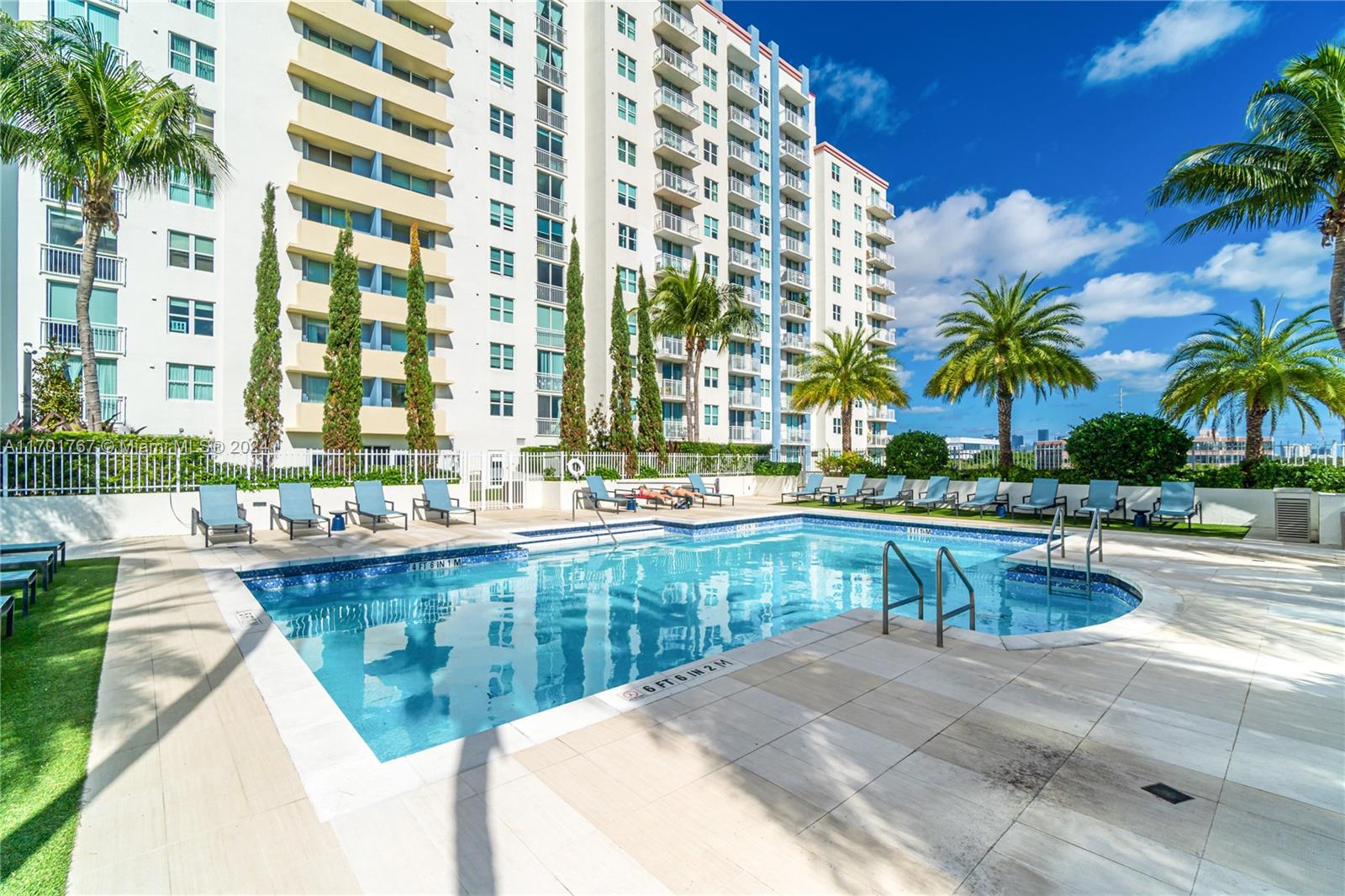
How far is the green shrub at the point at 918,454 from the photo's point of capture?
20.9m

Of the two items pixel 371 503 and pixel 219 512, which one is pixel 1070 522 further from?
pixel 219 512

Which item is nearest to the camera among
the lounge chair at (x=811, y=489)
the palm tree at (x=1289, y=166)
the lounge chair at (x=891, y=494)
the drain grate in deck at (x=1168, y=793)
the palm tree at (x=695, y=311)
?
the drain grate in deck at (x=1168, y=793)

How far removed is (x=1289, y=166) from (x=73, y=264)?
32.1 m

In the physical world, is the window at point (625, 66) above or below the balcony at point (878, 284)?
above

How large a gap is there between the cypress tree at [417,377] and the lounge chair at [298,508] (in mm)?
8962

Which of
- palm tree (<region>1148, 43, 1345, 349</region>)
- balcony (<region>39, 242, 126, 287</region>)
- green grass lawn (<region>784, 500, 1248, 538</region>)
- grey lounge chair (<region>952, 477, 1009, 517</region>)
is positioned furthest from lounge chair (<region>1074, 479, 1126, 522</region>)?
balcony (<region>39, 242, 126, 287</region>)

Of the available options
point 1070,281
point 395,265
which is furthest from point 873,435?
point 395,265

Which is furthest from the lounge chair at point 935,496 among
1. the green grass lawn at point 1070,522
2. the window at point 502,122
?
the window at point 502,122

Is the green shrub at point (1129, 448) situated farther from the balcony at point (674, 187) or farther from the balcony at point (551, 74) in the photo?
the balcony at point (551, 74)

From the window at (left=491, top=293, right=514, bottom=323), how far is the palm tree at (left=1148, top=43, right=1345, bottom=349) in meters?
23.8

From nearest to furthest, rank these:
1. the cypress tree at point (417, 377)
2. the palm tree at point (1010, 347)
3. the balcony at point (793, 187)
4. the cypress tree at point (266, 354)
→ the palm tree at point (1010, 347) → the cypress tree at point (266, 354) → the cypress tree at point (417, 377) → the balcony at point (793, 187)

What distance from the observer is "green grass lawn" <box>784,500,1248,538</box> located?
13359 mm

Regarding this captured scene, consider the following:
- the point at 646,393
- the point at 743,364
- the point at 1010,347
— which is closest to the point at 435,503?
the point at 646,393

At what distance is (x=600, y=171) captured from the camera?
2886 cm
